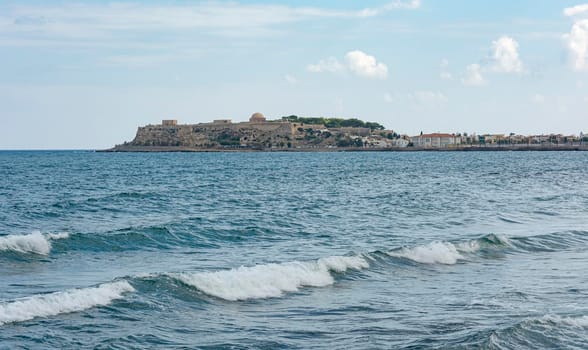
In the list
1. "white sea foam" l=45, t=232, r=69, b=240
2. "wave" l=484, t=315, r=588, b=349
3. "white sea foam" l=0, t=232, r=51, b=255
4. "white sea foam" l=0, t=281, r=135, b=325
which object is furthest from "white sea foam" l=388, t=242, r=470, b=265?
"white sea foam" l=45, t=232, r=69, b=240

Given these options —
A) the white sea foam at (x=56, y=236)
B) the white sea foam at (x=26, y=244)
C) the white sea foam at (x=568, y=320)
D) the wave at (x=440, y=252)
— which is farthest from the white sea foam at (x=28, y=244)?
the white sea foam at (x=568, y=320)

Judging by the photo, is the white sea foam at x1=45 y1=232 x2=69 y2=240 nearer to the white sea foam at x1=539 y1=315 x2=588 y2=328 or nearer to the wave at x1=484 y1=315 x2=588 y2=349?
the wave at x1=484 y1=315 x2=588 y2=349

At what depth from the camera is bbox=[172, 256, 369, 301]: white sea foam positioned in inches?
592

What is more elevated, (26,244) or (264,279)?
(26,244)

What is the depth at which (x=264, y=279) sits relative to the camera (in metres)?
15.9

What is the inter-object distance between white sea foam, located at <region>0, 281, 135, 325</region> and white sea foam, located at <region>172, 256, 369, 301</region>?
1.62 metres

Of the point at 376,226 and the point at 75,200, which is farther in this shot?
the point at 75,200

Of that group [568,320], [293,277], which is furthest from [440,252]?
[568,320]

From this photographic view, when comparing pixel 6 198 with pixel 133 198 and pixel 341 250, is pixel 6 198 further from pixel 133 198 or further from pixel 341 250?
pixel 341 250

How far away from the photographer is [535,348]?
11.1 meters

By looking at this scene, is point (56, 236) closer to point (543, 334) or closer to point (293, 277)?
point (293, 277)

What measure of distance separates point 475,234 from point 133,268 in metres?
11.9

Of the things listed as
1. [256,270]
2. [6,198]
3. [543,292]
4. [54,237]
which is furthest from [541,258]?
[6,198]

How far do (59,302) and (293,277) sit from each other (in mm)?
5140
